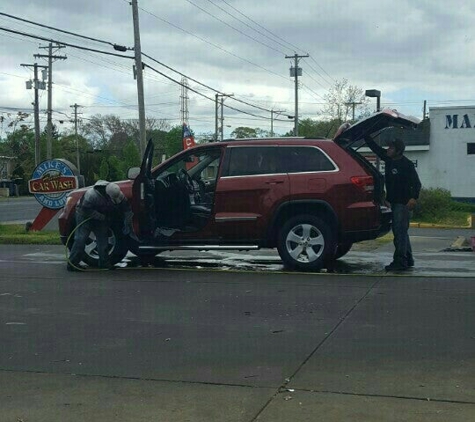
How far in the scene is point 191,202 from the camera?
11500mm

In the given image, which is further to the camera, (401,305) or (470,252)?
(470,252)

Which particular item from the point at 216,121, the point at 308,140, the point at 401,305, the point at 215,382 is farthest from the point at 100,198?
the point at 216,121

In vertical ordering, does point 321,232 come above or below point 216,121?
below

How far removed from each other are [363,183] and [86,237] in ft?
13.3

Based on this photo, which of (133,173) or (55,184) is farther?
(55,184)

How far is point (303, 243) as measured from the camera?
1060 cm

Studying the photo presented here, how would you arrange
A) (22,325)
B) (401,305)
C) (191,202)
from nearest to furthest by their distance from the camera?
(22,325) → (401,305) → (191,202)

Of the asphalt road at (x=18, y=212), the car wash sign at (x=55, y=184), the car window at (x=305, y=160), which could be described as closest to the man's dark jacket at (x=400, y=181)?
the car window at (x=305, y=160)

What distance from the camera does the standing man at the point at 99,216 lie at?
10891 millimetres

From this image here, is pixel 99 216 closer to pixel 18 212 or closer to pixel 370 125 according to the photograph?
pixel 370 125

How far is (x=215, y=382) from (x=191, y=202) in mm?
6211

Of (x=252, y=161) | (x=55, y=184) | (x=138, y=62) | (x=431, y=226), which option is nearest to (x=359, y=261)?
(x=252, y=161)

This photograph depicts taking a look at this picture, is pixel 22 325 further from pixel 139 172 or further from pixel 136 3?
pixel 136 3

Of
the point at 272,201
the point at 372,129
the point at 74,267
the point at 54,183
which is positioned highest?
the point at 372,129
